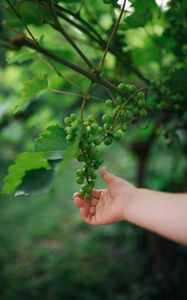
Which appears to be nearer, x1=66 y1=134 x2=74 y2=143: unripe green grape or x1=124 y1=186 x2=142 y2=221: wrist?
x1=66 y1=134 x2=74 y2=143: unripe green grape

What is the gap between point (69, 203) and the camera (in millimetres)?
7391

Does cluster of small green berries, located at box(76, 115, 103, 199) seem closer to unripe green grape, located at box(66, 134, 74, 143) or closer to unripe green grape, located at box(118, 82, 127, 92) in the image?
unripe green grape, located at box(66, 134, 74, 143)

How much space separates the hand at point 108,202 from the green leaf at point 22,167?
21 cm

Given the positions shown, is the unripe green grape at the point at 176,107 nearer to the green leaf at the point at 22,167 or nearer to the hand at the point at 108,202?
the hand at the point at 108,202

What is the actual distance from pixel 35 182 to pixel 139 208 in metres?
0.29

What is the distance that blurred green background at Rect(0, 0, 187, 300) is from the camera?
1.66m

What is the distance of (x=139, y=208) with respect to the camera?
3.49ft

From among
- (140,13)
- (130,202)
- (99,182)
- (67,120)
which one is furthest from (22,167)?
(99,182)

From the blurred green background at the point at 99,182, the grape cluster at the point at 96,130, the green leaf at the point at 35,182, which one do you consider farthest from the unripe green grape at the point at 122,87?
the green leaf at the point at 35,182

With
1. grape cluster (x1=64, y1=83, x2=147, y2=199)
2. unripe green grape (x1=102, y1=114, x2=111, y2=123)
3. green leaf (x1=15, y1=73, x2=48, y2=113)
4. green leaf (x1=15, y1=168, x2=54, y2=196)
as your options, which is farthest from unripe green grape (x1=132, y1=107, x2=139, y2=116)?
green leaf (x1=15, y1=168, x2=54, y2=196)

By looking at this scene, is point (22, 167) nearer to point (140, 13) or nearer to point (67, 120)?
point (67, 120)

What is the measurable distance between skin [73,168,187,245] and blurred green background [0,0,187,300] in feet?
0.84

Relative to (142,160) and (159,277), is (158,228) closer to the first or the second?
(142,160)

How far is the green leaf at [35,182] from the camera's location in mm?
848
